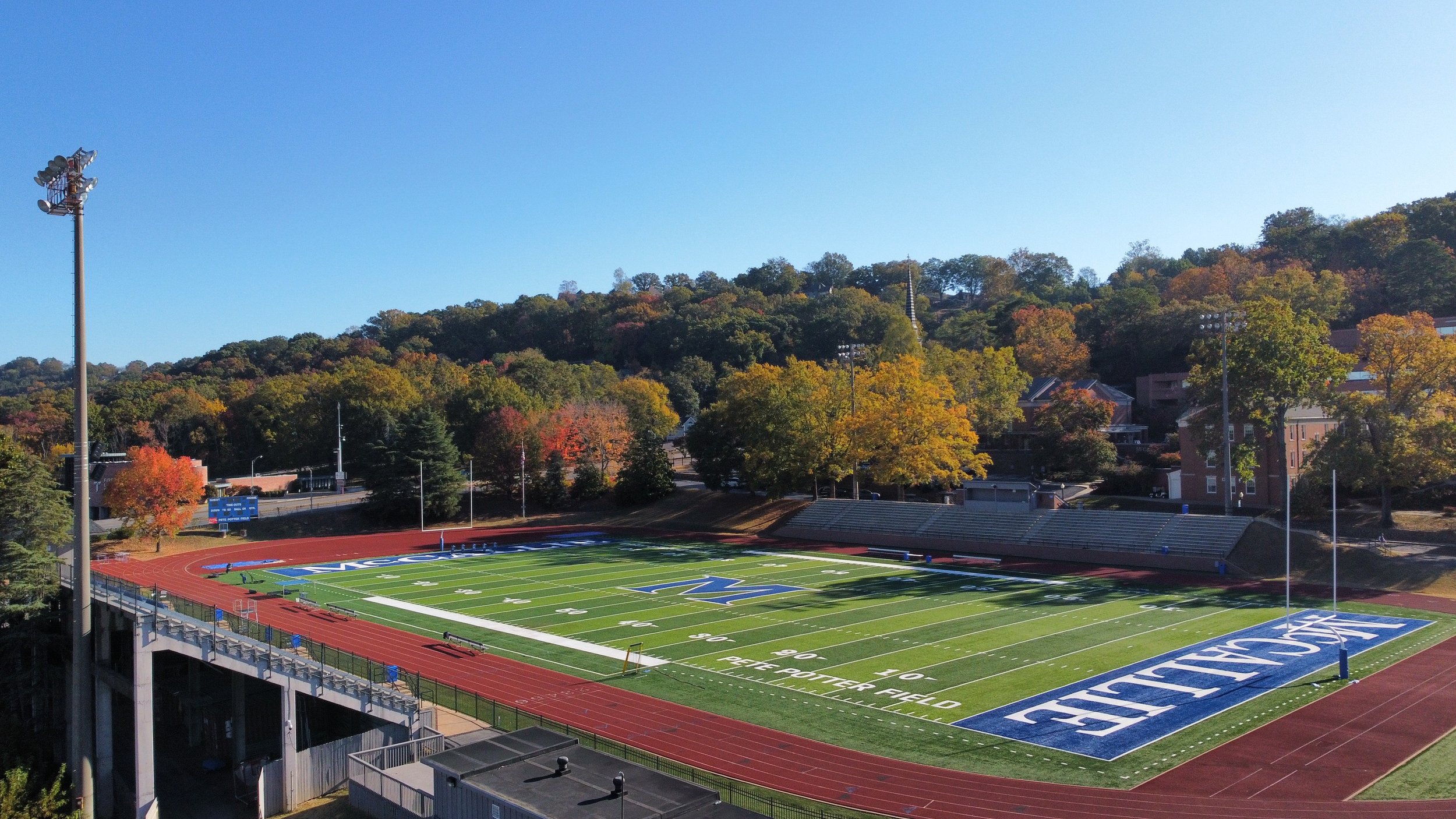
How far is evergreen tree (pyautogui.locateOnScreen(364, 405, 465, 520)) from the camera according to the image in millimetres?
66500

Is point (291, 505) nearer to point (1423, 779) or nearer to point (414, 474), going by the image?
point (414, 474)

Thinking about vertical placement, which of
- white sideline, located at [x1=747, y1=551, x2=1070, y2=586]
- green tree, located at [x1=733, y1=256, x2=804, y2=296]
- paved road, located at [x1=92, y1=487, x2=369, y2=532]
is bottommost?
white sideline, located at [x1=747, y1=551, x2=1070, y2=586]

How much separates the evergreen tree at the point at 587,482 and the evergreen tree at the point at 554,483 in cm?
101

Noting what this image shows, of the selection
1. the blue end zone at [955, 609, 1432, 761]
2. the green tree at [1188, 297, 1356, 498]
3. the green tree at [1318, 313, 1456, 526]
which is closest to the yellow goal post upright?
the blue end zone at [955, 609, 1432, 761]

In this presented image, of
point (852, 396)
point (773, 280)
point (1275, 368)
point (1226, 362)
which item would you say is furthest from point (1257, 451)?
point (773, 280)

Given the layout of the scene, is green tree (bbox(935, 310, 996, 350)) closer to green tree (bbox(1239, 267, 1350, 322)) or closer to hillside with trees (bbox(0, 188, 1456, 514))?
hillside with trees (bbox(0, 188, 1456, 514))

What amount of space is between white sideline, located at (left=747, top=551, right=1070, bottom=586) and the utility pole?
43.6m

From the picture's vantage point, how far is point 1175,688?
24.4m

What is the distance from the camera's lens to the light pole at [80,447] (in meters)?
18.8

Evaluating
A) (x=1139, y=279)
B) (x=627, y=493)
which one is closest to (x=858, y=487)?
(x=627, y=493)

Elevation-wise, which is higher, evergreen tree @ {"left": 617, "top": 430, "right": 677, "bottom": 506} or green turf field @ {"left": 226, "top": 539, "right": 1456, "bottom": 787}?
evergreen tree @ {"left": 617, "top": 430, "right": 677, "bottom": 506}

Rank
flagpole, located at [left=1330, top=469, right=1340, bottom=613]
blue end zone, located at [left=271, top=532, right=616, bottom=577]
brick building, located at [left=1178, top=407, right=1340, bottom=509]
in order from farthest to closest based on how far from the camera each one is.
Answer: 1. blue end zone, located at [left=271, top=532, right=616, bottom=577]
2. brick building, located at [left=1178, top=407, right=1340, bottom=509]
3. flagpole, located at [left=1330, top=469, right=1340, bottom=613]

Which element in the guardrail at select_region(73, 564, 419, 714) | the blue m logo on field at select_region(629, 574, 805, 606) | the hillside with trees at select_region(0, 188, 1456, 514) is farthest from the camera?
the hillside with trees at select_region(0, 188, 1456, 514)

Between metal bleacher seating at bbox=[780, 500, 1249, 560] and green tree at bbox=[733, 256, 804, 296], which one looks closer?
metal bleacher seating at bbox=[780, 500, 1249, 560]
